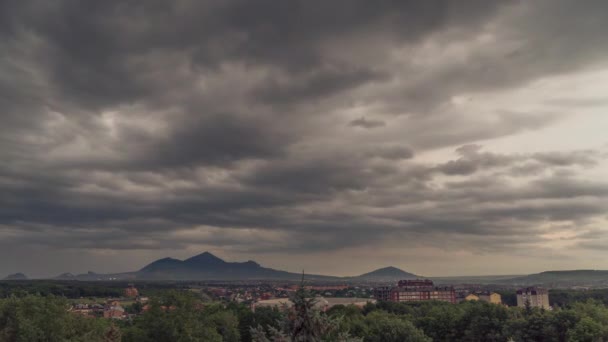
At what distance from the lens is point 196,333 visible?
5862 centimetres

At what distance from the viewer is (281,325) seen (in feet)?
55.1

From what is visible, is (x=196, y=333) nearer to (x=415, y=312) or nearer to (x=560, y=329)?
(x=560, y=329)

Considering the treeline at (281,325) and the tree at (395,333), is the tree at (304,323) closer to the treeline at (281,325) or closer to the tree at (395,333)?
the treeline at (281,325)

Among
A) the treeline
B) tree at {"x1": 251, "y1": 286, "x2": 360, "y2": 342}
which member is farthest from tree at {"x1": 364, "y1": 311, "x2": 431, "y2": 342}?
tree at {"x1": 251, "y1": 286, "x2": 360, "y2": 342}

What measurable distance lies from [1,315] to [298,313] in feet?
187

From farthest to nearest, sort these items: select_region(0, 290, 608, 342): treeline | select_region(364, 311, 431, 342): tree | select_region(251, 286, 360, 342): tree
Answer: select_region(364, 311, 431, 342): tree
select_region(0, 290, 608, 342): treeline
select_region(251, 286, 360, 342): tree

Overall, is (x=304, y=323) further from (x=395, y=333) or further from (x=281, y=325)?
(x=395, y=333)

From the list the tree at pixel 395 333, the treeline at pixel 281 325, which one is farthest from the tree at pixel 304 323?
the tree at pixel 395 333

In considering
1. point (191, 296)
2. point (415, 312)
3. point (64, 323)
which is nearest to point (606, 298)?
point (415, 312)

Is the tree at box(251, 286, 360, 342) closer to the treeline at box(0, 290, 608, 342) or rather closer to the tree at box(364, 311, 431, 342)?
the treeline at box(0, 290, 608, 342)

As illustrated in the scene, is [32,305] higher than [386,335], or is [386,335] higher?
[32,305]

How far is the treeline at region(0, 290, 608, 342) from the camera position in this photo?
54.9 feet

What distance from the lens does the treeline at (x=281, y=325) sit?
16734 millimetres

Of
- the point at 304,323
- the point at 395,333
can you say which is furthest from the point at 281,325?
the point at 395,333
